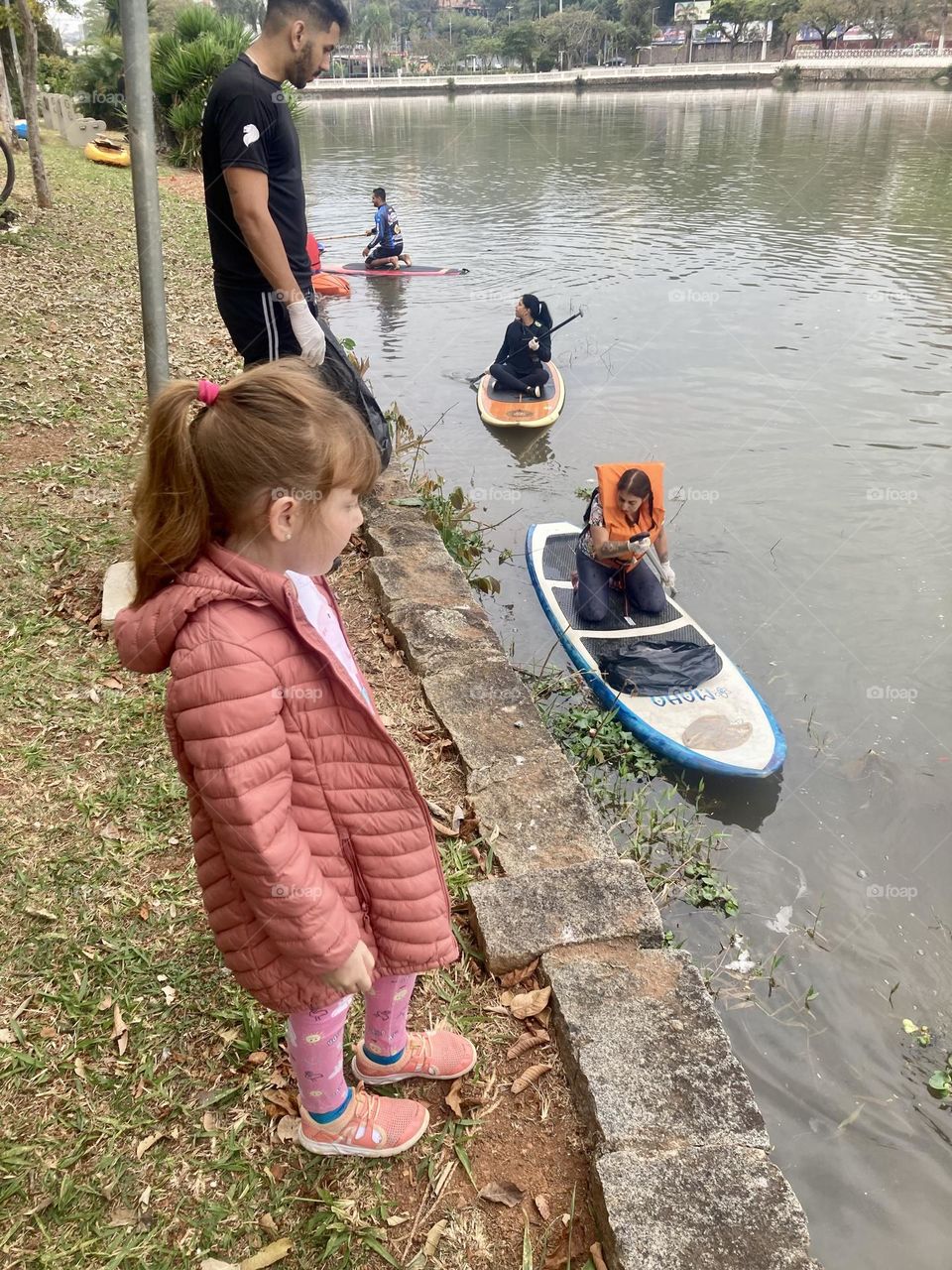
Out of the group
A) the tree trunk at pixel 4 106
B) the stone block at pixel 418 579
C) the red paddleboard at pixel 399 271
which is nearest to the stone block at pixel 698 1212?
the stone block at pixel 418 579

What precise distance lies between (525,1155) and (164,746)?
1.91 metres

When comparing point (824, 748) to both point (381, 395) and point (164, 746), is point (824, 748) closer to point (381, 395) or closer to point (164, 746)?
point (164, 746)

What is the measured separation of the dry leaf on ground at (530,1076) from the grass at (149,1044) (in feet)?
0.10

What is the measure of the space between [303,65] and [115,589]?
2.27m

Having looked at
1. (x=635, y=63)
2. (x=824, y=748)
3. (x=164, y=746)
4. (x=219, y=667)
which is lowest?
(x=824, y=748)

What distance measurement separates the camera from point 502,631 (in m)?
6.10

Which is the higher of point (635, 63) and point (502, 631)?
point (635, 63)

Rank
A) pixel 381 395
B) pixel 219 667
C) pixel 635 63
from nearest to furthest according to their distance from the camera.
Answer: pixel 219 667, pixel 381 395, pixel 635 63

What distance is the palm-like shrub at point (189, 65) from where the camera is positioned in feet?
61.8

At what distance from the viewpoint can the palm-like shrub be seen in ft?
61.8

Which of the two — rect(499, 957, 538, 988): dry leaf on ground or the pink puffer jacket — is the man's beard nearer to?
the pink puffer jacket

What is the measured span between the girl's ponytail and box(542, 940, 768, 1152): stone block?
161 centimetres

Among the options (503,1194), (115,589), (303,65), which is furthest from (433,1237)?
(303,65)

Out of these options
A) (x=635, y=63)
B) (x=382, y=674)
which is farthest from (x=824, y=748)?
(x=635, y=63)
